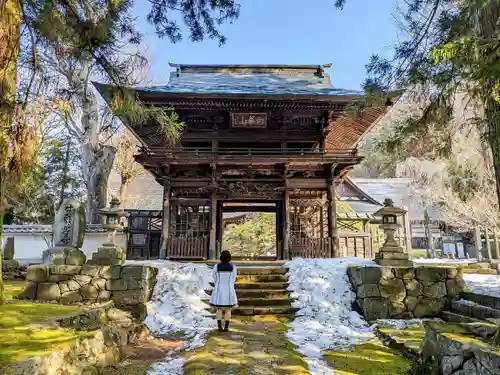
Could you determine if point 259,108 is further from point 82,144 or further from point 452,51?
point 82,144

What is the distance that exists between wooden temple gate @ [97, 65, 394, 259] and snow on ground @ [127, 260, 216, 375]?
2.34m

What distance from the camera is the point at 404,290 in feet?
22.3

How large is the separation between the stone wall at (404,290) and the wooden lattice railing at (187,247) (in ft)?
15.2

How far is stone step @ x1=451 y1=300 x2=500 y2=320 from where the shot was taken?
17.5 feet

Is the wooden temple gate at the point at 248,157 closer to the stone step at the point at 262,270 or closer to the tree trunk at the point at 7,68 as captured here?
the stone step at the point at 262,270

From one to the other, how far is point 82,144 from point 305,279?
12.0 meters

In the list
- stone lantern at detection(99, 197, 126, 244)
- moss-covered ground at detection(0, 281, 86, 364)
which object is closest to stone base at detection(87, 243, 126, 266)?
stone lantern at detection(99, 197, 126, 244)

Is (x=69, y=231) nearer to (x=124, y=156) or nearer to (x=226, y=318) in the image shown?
(x=226, y=318)

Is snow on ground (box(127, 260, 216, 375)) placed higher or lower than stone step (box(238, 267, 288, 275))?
lower

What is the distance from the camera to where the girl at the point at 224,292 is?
5438 millimetres

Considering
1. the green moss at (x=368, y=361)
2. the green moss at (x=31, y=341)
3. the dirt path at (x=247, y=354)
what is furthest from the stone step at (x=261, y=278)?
the green moss at (x=31, y=341)

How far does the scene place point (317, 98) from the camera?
976 cm

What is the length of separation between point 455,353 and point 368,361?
130 cm

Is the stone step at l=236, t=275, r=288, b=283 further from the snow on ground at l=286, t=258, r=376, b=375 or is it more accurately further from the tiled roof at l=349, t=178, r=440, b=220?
the tiled roof at l=349, t=178, r=440, b=220
